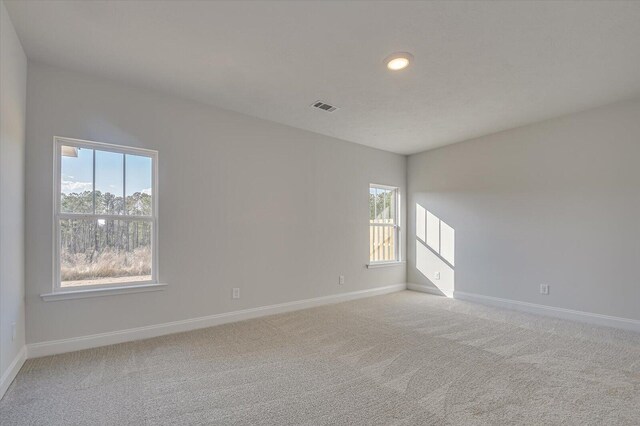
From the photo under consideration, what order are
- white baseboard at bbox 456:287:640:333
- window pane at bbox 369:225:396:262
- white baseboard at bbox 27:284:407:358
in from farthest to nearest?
window pane at bbox 369:225:396:262
white baseboard at bbox 456:287:640:333
white baseboard at bbox 27:284:407:358

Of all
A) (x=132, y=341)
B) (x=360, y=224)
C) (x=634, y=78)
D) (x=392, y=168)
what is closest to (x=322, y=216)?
(x=360, y=224)

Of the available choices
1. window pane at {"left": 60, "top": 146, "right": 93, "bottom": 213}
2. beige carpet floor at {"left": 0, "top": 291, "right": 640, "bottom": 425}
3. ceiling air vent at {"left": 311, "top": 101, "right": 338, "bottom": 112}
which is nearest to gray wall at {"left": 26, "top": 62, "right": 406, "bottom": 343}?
window pane at {"left": 60, "top": 146, "right": 93, "bottom": 213}

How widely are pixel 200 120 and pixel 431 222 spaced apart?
4054mm

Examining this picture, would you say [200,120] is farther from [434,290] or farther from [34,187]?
[434,290]

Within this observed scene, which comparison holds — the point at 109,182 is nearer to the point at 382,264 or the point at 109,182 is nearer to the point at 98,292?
the point at 98,292

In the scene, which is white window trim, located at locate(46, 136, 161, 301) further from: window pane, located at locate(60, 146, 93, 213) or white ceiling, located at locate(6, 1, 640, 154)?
white ceiling, located at locate(6, 1, 640, 154)

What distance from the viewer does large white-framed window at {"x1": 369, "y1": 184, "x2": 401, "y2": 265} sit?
562cm

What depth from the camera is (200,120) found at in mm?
3738

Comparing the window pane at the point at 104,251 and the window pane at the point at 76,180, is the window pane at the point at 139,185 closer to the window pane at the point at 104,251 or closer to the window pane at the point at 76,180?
the window pane at the point at 104,251

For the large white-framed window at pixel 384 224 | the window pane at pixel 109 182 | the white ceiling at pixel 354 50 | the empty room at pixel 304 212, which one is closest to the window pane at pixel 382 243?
the large white-framed window at pixel 384 224

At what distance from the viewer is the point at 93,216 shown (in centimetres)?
313

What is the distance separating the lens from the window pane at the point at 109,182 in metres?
3.18

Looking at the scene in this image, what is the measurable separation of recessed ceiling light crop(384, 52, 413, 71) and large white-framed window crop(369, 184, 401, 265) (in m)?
2.83

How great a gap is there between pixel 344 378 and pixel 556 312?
3.35 metres
